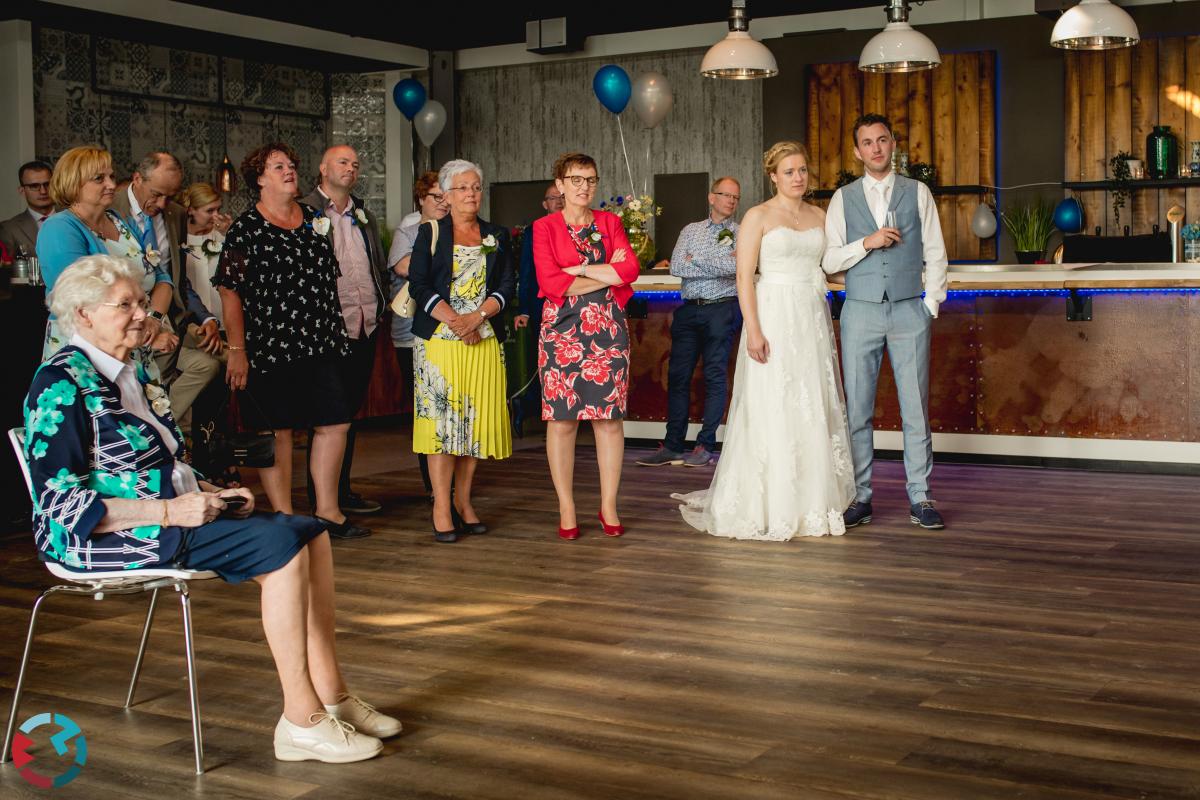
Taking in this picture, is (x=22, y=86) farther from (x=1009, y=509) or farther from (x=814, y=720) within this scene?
(x=814, y=720)

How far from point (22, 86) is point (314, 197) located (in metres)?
5.66

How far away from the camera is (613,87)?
10914mm

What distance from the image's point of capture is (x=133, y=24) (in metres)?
10.3

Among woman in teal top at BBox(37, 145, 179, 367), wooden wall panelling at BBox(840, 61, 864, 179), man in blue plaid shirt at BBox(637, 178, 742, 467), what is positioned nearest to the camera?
woman in teal top at BBox(37, 145, 179, 367)

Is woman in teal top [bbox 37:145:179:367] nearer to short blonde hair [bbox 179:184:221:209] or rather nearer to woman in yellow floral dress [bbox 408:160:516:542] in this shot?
woman in yellow floral dress [bbox 408:160:516:542]

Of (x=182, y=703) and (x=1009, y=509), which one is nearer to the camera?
(x=182, y=703)

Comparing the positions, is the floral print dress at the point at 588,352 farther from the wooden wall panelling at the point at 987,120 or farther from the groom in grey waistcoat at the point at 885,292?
the wooden wall panelling at the point at 987,120

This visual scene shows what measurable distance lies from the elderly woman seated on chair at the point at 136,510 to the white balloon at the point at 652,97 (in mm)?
8275

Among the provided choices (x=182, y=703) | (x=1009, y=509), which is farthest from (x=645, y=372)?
(x=182, y=703)

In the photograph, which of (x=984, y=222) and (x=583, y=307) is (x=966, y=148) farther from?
(x=583, y=307)

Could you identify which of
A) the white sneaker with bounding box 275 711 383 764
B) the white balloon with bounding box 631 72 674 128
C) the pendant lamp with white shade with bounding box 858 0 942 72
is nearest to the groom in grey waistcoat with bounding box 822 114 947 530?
the pendant lamp with white shade with bounding box 858 0 942 72

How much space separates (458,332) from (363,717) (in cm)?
253

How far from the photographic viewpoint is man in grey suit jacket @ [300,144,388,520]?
5.71 m

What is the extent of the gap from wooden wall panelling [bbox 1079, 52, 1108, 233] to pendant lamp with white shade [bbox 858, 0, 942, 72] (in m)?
3.53
